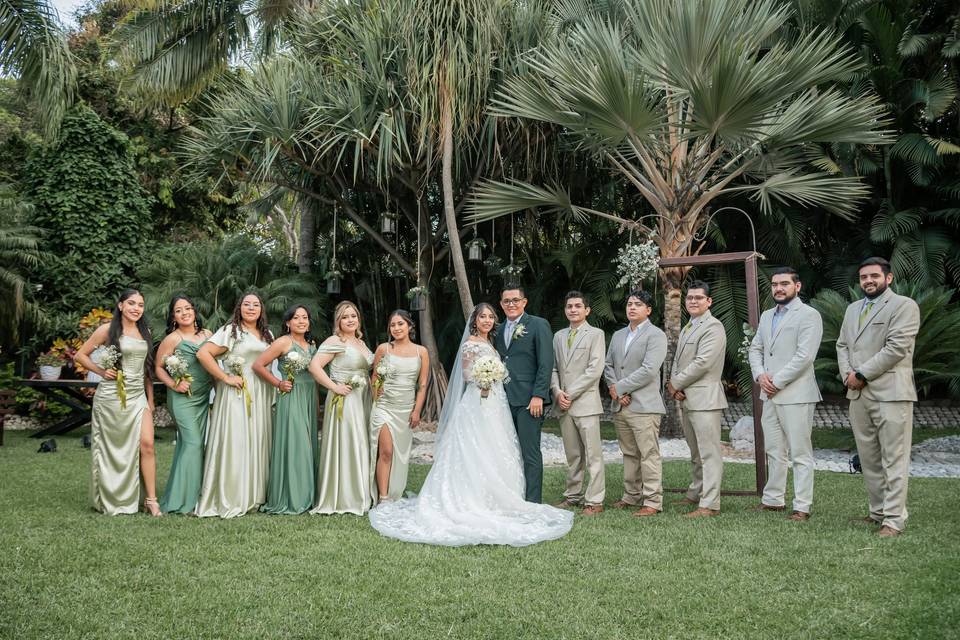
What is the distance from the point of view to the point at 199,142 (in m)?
12.5

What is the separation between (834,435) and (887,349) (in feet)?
18.4

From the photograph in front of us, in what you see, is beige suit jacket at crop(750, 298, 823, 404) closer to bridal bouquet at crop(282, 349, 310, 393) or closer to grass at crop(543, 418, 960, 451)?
bridal bouquet at crop(282, 349, 310, 393)

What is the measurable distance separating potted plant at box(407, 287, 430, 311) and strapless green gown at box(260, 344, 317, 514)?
18.4ft

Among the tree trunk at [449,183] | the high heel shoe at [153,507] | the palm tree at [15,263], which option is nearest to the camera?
the high heel shoe at [153,507]

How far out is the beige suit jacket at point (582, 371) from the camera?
6.23 metres

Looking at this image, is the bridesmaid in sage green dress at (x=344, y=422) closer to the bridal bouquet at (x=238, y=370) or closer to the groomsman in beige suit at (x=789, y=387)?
the bridal bouquet at (x=238, y=370)

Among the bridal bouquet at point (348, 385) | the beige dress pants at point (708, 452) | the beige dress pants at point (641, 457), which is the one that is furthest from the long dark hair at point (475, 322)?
the beige dress pants at point (708, 452)

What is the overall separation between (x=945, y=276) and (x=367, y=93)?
10032mm

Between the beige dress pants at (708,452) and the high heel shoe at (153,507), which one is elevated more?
the beige dress pants at (708,452)

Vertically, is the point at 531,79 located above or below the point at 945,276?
above

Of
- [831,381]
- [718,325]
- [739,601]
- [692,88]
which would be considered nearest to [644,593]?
[739,601]

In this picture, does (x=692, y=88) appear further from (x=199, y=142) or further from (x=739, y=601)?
(x=199, y=142)

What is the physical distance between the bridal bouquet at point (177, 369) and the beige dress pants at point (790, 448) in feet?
15.2

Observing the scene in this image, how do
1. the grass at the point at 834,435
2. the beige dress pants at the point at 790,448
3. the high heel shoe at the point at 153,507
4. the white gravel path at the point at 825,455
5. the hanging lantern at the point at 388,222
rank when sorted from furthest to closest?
the hanging lantern at the point at 388,222, the grass at the point at 834,435, the white gravel path at the point at 825,455, the high heel shoe at the point at 153,507, the beige dress pants at the point at 790,448
